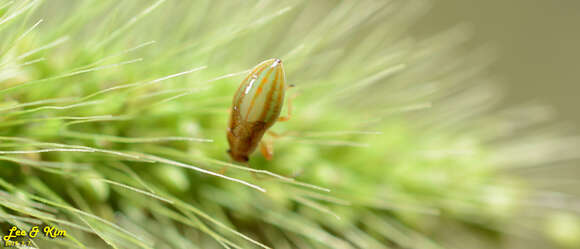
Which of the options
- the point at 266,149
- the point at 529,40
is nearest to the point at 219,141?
the point at 266,149

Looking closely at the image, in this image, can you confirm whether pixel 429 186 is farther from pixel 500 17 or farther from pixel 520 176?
pixel 500 17

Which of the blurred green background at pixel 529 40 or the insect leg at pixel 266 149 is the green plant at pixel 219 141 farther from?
the blurred green background at pixel 529 40

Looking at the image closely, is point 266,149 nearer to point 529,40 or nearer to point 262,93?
point 262,93

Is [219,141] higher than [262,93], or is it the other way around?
[262,93]

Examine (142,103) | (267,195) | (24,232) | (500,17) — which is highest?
(500,17)

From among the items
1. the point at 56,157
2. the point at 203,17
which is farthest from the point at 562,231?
the point at 56,157

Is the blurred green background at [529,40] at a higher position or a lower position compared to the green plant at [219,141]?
higher

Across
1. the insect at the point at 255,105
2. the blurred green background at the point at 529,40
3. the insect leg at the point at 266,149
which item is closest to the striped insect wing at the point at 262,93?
the insect at the point at 255,105
